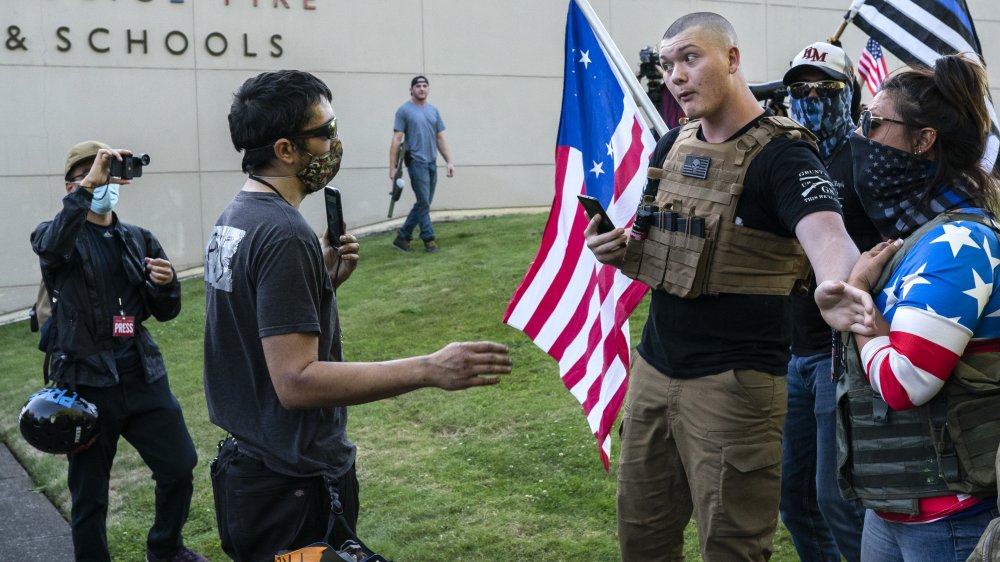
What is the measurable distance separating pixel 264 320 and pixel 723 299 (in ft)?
4.92

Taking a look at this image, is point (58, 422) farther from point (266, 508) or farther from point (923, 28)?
point (923, 28)

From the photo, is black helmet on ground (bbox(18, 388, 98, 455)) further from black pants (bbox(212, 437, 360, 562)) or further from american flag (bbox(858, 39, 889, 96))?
american flag (bbox(858, 39, 889, 96))

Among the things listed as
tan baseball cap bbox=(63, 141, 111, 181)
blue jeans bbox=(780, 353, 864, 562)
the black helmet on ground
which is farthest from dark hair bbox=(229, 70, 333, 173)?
tan baseball cap bbox=(63, 141, 111, 181)

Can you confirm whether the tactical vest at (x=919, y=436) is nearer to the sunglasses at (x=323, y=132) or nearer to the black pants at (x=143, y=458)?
the sunglasses at (x=323, y=132)

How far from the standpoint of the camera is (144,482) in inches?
275

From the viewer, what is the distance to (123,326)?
5.23m

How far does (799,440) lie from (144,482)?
4577 mm

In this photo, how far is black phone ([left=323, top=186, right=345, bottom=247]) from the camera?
364cm

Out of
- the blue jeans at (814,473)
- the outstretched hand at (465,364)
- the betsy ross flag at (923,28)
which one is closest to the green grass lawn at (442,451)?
the blue jeans at (814,473)

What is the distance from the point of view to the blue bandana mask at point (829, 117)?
14.0 ft

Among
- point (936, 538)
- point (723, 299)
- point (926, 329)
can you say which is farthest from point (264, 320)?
point (936, 538)

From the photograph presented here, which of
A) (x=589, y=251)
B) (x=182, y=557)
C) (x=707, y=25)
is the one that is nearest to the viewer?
(x=707, y=25)

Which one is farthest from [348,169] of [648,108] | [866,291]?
[866,291]

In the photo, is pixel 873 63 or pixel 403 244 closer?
pixel 873 63
